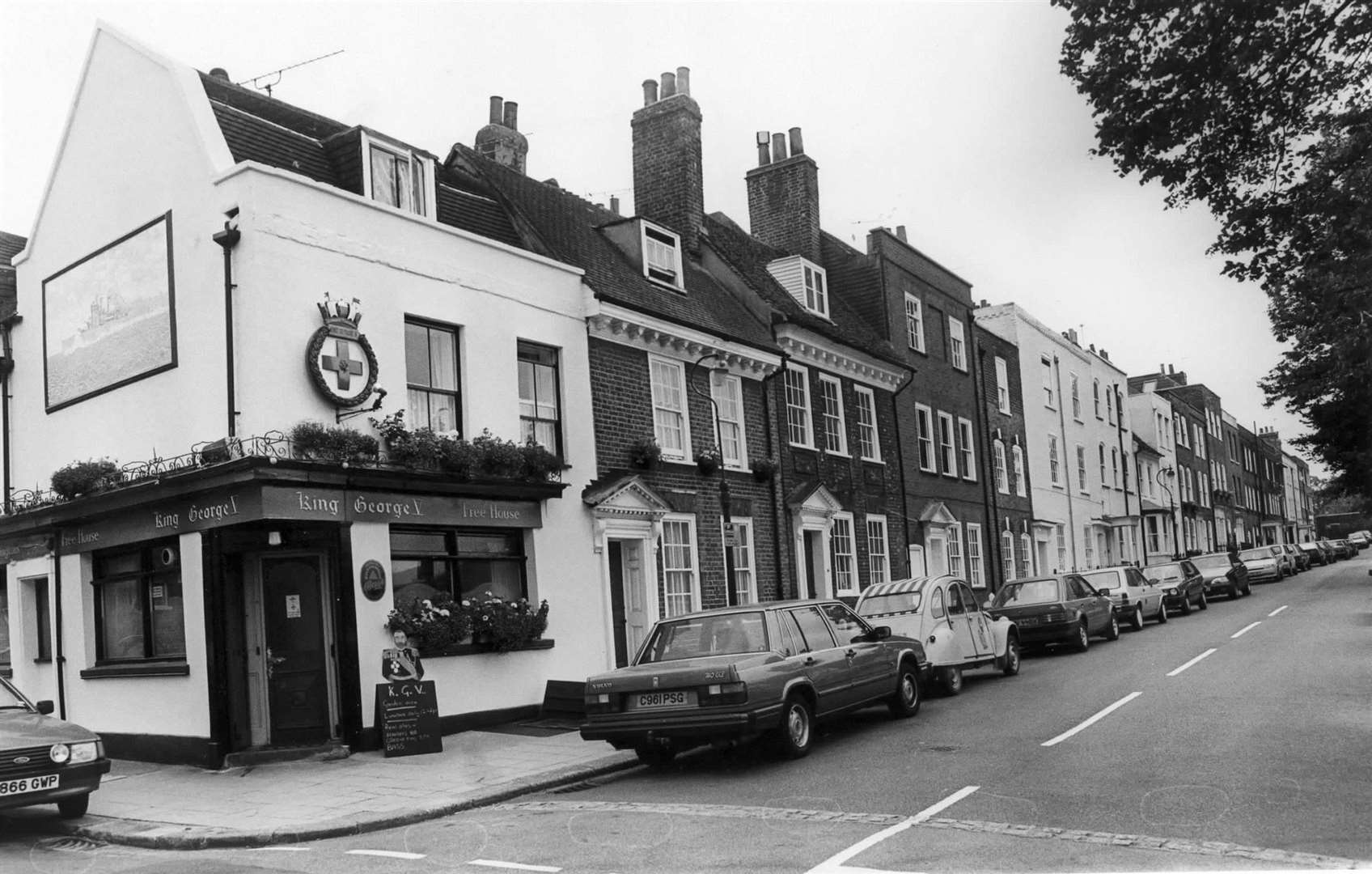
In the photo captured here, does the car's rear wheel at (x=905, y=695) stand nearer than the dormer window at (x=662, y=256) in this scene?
Yes

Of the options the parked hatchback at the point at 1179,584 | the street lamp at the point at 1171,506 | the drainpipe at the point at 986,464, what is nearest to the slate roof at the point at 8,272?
the drainpipe at the point at 986,464

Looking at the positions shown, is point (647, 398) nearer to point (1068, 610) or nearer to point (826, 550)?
point (826, 550)

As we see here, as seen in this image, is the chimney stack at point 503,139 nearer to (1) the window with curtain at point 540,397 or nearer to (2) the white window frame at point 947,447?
(1) the window with curtain at point 540,397

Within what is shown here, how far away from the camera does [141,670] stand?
1414 cm

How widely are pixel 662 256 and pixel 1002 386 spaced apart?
1803cm

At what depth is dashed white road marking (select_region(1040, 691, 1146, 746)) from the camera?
36.6 feet

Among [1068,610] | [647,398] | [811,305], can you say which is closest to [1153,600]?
[1068,610]

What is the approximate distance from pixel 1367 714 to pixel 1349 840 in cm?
567

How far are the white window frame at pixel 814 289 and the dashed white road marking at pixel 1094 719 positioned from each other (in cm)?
1430

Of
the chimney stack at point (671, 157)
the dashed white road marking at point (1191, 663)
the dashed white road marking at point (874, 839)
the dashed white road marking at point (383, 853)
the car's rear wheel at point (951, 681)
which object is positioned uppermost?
the chimney stack at point (671, 157)

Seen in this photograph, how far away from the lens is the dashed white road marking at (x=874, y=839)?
679 centimetres

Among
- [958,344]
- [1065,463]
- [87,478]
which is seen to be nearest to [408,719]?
[87,478]

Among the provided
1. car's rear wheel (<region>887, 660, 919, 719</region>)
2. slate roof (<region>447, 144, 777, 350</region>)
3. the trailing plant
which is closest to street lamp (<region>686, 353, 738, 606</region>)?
slate roof (<region>447, 144, 777, 350</region>)

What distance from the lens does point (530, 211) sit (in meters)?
20.2
